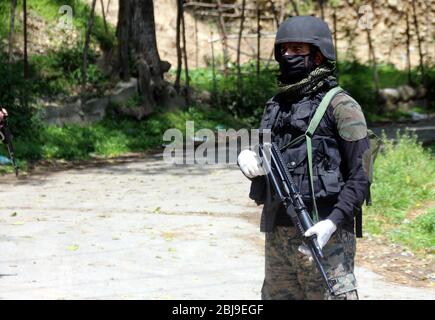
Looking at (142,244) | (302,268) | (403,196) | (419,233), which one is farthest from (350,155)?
(403,196)

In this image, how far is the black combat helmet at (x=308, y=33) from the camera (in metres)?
4.49

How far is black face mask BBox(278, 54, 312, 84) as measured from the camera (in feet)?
14.8

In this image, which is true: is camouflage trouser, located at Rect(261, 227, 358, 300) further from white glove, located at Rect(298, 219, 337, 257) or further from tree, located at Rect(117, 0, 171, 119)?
tree, located at Rect(117, 0, 171, 119)

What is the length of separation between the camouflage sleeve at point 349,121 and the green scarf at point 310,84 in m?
0.13

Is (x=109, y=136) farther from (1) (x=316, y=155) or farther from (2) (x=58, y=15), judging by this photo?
(1) (x=316, y=155)

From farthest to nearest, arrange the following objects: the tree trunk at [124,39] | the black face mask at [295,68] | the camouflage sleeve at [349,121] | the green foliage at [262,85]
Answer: the green foliage at [262,85], the tree trunk at [124,39], the black face mask at [295,68], the camouflage sleeve at [349,121]

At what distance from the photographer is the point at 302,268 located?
14.9 feet

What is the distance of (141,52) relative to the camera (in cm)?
1992

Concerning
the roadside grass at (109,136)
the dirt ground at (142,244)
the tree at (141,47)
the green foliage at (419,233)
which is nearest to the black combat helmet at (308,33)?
the dirt ground at (142,244)

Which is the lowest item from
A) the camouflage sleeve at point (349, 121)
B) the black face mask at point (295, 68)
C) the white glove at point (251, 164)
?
the white glove at point (251, 164)

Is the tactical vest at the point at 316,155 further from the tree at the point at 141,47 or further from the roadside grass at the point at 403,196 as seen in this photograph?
the tree at the point at 141,47

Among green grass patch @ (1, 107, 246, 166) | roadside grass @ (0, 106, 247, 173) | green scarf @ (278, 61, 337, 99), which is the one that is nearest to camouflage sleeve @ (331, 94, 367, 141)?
green scarf @ (278, 61, 337, 99)

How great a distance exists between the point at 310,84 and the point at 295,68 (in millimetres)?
102
